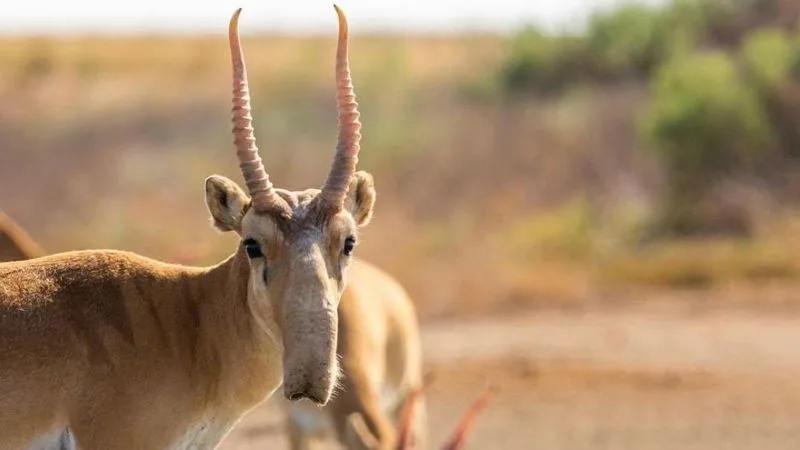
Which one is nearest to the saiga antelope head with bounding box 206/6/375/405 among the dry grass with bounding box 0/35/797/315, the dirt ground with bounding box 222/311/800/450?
the dry grass with bounding box 0/35/797/315

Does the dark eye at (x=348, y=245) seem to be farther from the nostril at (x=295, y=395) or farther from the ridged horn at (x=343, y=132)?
the nostril at (x=295, y=395)

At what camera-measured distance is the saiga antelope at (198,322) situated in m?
8.09

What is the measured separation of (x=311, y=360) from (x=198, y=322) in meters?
1.37

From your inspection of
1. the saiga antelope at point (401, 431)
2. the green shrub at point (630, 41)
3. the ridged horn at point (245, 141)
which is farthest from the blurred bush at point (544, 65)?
the ridged horn at point (245, 141)

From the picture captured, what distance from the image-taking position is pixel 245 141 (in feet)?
27.7

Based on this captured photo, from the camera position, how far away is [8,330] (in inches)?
331

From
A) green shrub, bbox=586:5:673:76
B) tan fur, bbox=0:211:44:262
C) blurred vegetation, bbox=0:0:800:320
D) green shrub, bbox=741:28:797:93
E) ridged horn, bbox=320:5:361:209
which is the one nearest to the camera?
ridged horn, bbox=320:5:361:209

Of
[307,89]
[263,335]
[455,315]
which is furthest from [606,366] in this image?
[307,89]

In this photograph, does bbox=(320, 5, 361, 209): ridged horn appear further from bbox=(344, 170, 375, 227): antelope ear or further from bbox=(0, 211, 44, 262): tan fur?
bbox=(0, 211, 44, 262): tan fur

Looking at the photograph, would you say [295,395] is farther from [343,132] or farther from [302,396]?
[343,132]

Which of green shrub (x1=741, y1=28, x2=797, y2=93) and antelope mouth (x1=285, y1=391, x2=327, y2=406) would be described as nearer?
antelope mouth (x1=285, y1=391, x2=327, y2=406)

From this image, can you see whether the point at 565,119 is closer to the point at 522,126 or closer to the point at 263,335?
the point at 522,126

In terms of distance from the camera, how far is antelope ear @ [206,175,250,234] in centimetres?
863

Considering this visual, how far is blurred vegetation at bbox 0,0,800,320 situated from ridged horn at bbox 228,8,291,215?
9.29 meters
